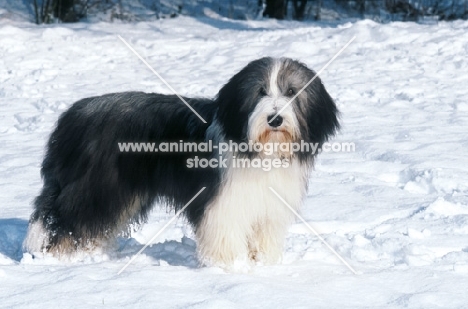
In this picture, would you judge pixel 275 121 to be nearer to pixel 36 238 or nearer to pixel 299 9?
pixel 36 238

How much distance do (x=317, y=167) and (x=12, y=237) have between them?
2.50 m

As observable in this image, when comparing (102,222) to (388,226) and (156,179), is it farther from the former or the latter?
(388,226)

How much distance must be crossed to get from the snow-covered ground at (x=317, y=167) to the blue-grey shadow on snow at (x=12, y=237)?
0.01 metres

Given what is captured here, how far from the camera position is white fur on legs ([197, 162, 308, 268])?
4.22m

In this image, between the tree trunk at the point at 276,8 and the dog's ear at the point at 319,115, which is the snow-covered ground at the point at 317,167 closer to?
the dog's ear at the point at 319,115

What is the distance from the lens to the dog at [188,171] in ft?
13.7

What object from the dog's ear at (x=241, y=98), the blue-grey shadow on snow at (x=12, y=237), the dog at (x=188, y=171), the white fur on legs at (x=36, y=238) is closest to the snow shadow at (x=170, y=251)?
the dog at (x=188, y=171)

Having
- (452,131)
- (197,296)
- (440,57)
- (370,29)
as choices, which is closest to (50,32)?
(370,29)

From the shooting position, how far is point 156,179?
4578mm

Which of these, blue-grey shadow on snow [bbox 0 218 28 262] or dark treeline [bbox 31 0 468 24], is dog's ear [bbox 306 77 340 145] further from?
dark treeline [bbox 31 0 468 24]

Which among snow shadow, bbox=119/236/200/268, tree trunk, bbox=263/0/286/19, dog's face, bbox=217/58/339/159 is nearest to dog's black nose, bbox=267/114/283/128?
dog's face, bbox=217/58/339/159

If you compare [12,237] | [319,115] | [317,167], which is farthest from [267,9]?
[319,115]

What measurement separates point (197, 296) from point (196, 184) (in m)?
0.74

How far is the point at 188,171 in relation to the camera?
4.48 metres
